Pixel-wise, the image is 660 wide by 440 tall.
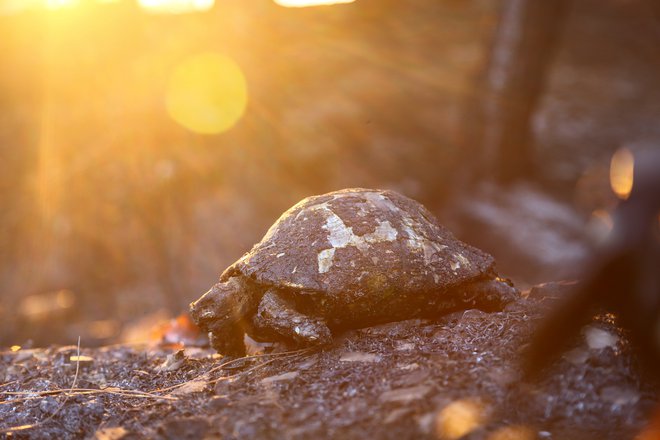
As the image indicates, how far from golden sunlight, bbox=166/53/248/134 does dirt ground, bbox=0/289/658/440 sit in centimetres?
800

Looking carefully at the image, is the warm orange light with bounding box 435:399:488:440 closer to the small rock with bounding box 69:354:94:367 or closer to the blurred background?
the small rock with bounding box 69:354:94:367

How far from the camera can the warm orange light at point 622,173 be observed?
8.23 feet

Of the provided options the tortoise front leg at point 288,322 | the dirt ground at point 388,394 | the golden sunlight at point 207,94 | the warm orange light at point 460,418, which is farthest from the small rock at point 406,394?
the golden sunlight at point 207,94

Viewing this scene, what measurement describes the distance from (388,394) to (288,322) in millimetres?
750

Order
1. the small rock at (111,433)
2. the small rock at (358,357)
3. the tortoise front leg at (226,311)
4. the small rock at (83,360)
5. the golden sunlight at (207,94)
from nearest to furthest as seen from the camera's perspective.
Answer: the small rock at (111,433) → the small rock at (358,357) → the tortoise front leg at (226,311) → the small rock at (83,360) → the golden sunlight at (207,94)

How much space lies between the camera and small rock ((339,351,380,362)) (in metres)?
2.95

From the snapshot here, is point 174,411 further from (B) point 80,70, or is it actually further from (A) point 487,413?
(B) point 80,70

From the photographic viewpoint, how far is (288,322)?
10.1 feet

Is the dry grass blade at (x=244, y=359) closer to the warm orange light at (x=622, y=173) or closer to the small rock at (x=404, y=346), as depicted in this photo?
A: the small rock at (x=404, y=346)

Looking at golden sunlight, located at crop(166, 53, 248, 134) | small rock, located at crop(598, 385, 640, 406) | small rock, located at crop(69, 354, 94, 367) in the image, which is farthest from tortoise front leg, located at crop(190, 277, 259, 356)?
golden sunlight, located at crop(166, 53, 248, 134)

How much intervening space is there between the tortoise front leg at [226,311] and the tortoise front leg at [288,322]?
0.16 metres

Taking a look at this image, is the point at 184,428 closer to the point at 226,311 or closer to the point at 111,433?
the point at 111,433

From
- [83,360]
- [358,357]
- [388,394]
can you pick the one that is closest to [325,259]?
[358,357]

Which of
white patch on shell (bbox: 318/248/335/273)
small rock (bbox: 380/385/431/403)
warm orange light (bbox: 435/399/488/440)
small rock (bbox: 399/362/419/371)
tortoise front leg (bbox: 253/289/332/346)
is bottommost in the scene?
warm orange light (bbox: 435/399/488/440)
